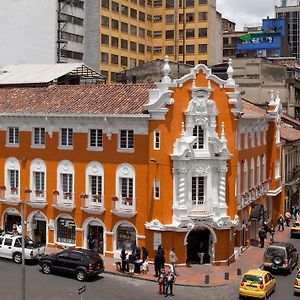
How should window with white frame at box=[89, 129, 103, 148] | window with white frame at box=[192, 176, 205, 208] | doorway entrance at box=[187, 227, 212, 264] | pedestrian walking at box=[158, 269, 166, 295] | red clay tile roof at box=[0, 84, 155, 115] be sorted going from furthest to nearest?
1. window with white frame at box=[89, 129, 103, 148]
2. red clay tile roof at box=[0, 84, 155, 115]
3. doorway entrance at box=[187, 227, 212, 264]
4. window with white frame at box=[192, 176, 205, 208]
5. pedestrian walking at box=[158, 269, 166, 295]

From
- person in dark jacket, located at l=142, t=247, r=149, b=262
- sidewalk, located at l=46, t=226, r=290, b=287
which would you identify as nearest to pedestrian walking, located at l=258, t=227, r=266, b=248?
sidewalk, located at l=46, t=226, r=290, b=287

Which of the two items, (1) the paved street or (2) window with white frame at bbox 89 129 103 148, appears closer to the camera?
(1) the paved street

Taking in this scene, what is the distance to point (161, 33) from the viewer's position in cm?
10694

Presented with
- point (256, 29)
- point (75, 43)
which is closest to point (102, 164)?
point (75, 43)

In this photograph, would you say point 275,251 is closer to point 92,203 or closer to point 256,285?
point 256,285

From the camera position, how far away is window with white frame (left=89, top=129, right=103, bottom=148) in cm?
4453

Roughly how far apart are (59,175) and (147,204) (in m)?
7.89

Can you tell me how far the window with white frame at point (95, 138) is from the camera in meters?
44.5

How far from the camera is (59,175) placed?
4619 cm

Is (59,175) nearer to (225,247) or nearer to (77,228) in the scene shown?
(77,228)

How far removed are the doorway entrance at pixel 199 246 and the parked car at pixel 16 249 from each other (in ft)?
34.8

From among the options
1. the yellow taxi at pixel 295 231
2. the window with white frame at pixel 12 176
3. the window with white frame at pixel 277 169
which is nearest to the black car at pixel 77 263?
the window with white frame at pixel 12 176

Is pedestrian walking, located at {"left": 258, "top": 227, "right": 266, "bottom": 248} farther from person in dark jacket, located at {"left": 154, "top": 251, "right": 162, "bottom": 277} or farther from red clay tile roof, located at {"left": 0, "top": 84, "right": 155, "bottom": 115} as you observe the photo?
red clay tile roof, located at {"left": 0, "top": 84, "right": 155, "bottom": 115}

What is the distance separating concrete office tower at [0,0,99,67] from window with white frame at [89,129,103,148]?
3505 centimetres
